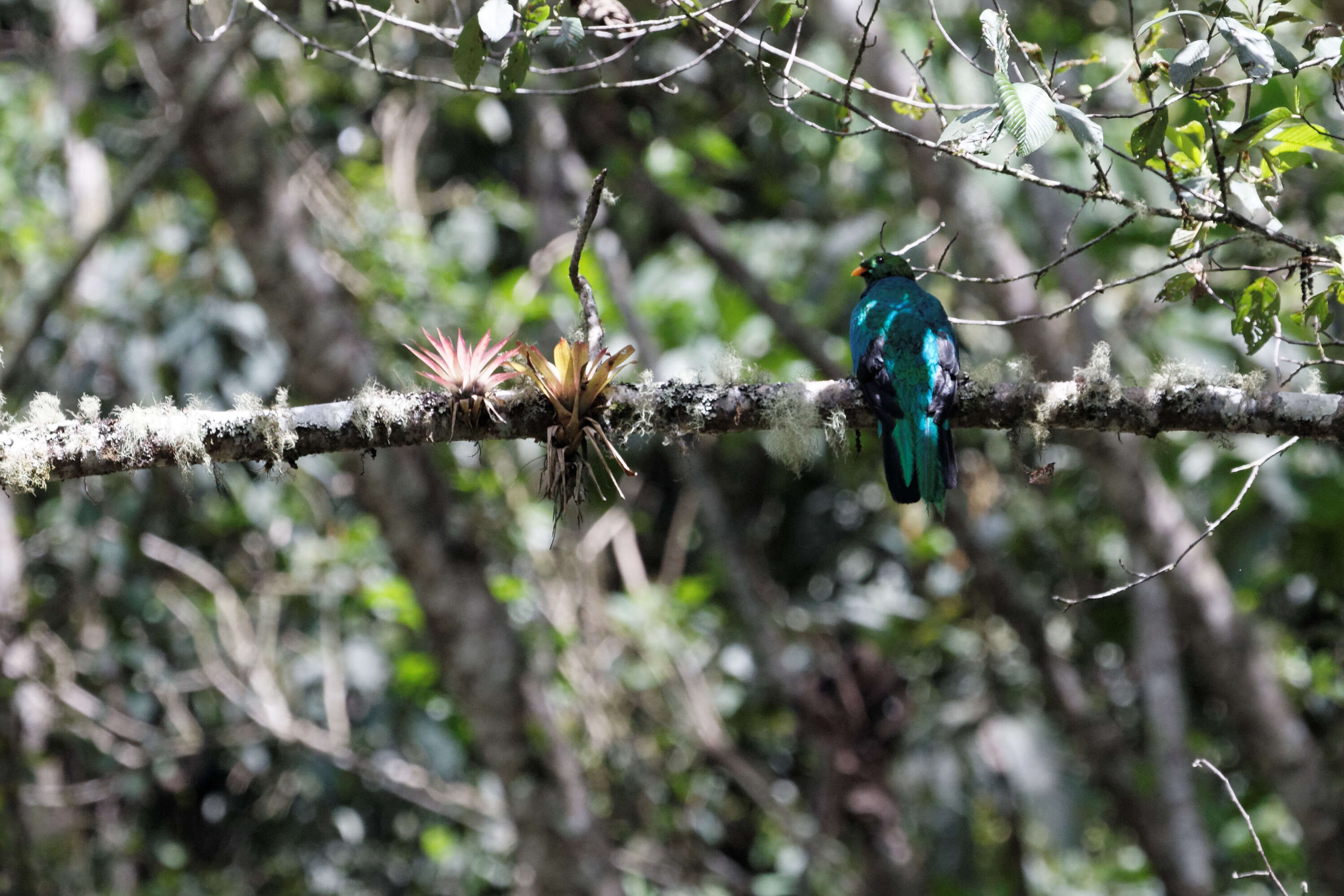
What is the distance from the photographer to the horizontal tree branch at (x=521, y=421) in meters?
2.49

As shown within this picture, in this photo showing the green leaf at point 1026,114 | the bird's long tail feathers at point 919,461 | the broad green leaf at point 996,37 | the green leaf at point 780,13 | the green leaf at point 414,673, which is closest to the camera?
the green leaf at point 1026,114

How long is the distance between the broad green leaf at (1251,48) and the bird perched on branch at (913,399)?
90 centimetres

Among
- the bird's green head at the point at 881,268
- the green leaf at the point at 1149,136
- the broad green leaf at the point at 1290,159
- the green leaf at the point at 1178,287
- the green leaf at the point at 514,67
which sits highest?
the bird's green head at the point at 881,268

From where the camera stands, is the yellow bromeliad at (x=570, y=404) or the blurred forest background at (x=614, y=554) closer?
the yellow bromeliad at (x=570, y=404)

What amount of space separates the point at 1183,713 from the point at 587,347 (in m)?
4.48

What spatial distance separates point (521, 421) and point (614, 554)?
17.6ft

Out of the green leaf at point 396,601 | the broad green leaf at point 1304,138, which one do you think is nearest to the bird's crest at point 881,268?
the broad green leaf at point 1304,138

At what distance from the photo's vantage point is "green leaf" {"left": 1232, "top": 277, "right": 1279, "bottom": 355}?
266cm

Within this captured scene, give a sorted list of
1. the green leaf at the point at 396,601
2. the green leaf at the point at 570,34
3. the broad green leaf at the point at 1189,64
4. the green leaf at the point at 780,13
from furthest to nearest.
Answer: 1. the green leaf at the point at 396,601
2. the green leaf at the point at 780,13
3. the green leaf at the point at 570,34
4. the broad green leaf at the point at 1189,64

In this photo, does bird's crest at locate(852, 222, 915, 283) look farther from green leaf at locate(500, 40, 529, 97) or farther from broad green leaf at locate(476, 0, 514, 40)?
broad green leaf at locate(476, 0, 514, 40)

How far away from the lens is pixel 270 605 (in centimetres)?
670

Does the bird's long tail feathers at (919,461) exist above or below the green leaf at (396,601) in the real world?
below

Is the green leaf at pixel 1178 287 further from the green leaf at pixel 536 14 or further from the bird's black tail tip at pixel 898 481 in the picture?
the green leaf at pixel 536 14

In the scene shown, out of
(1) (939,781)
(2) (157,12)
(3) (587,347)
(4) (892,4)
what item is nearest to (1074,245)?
(4) (892,4)
